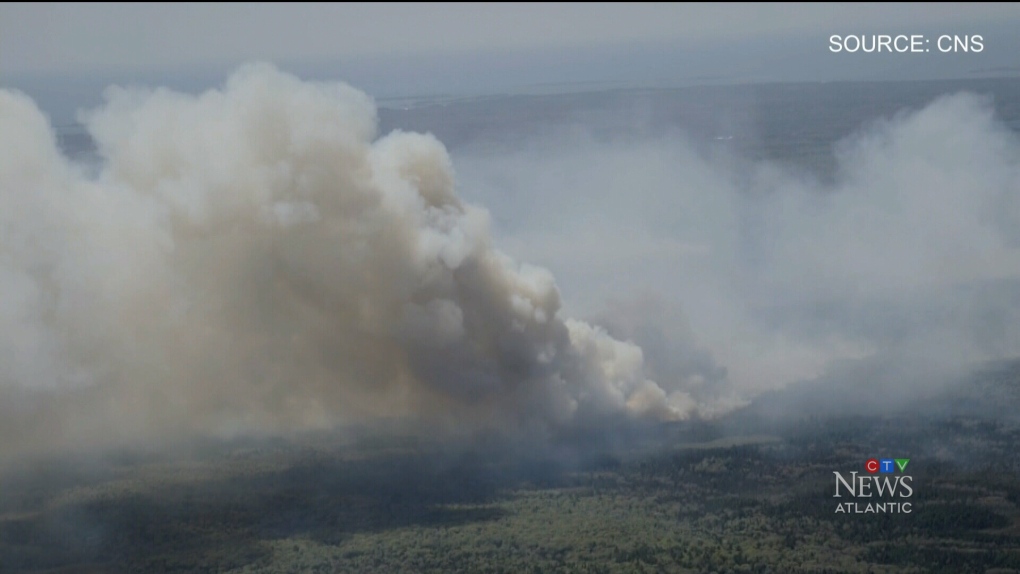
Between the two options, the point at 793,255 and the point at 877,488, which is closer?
the point at 877,488

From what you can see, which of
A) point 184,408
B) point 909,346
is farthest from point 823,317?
point 184,408

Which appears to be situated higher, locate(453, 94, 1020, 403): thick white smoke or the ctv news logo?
locate(453, 94, 1020, 403): thick white smoke

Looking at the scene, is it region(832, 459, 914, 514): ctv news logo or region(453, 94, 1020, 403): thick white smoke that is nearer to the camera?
region(832, 459, 914, 514): ctv news logo

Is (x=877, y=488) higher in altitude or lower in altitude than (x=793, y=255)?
lower

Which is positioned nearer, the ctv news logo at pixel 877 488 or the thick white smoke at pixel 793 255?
the ctv news logo at pixel 877 488

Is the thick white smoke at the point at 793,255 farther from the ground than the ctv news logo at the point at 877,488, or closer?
farther from the ground

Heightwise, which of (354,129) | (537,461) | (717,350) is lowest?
(537,461)

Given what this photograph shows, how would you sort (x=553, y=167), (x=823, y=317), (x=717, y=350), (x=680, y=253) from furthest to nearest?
1. (x=553, y=167)
2. (x=680, y=253)
3. (x=823, y=317)
4. (x=717, y=350)

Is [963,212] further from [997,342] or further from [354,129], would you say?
[354,129]
